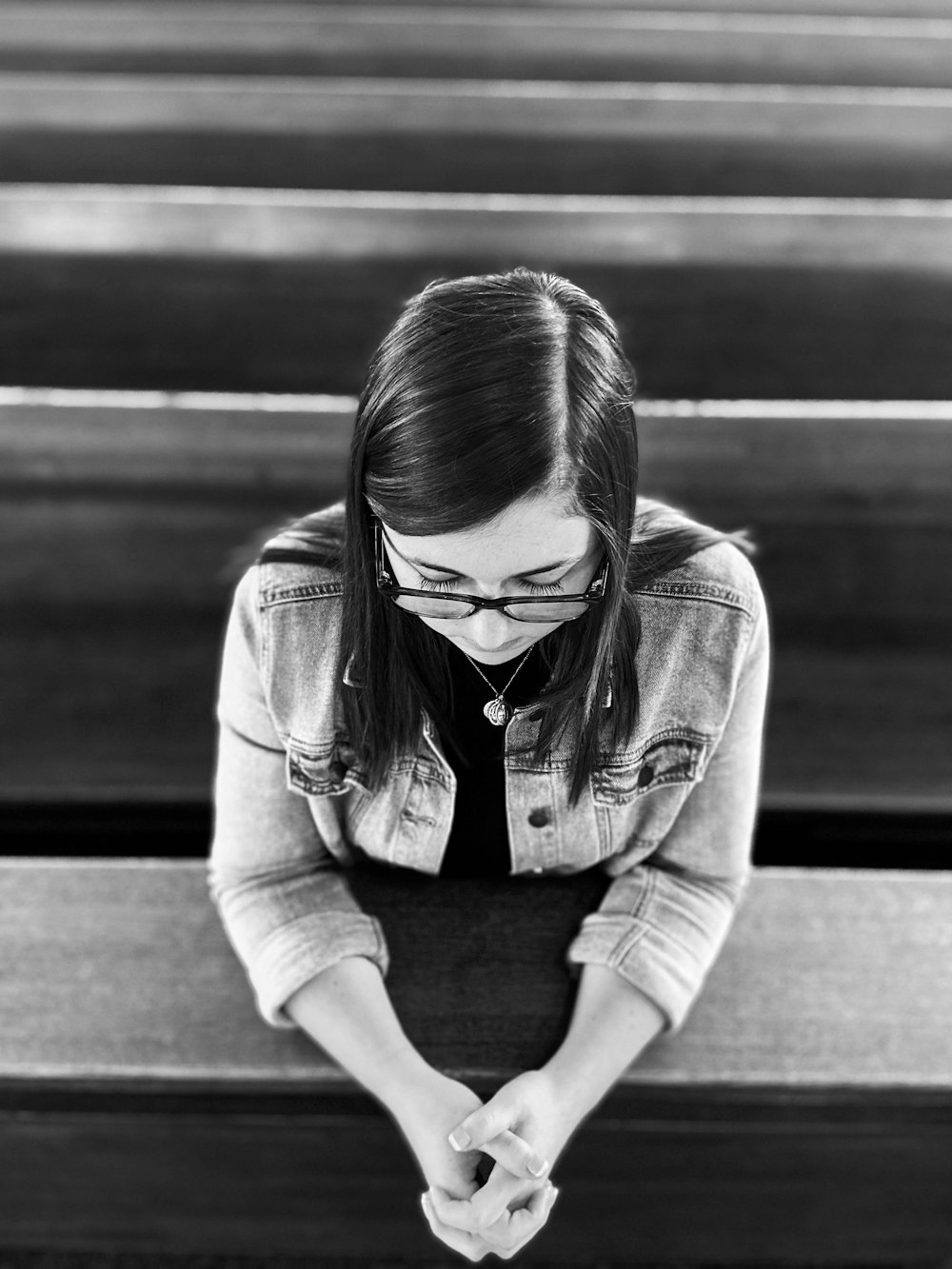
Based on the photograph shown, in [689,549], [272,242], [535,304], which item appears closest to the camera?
[535,304]

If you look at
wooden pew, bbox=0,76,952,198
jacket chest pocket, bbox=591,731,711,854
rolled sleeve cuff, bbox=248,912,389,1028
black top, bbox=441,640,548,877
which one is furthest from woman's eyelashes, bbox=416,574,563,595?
wooden pew, bbox=0,76,952,198

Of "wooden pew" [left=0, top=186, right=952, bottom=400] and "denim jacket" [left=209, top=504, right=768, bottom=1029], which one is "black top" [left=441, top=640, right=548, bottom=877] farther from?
"wooden pew" [left=0, top=186, right=952, bottom=400]

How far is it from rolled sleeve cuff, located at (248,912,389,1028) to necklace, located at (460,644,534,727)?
222 millimetres

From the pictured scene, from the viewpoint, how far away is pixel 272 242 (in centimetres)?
165

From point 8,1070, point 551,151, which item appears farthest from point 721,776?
point 551,151

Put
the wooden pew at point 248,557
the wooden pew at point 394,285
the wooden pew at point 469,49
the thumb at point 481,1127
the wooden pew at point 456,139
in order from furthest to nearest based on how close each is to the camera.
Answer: the wooden pew at point 469,49
the wooden pew at point 456,139
the wooden pew at point 394,285
the wooden pew at point 248,557
the thumb at point 481,1127

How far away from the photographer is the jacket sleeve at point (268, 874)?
0.87 m

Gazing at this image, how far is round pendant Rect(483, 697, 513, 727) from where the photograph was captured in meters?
0.82

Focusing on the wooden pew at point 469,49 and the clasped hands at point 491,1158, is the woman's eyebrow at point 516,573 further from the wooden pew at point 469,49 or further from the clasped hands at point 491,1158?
the wooden pew at point 469,49

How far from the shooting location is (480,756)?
87 centimetres

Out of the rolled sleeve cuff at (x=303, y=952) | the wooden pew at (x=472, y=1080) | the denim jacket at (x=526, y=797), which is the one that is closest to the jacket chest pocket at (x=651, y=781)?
the denim jacket at (x=526, y=797)

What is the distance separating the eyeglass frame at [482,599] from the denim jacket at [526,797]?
103 millimetres

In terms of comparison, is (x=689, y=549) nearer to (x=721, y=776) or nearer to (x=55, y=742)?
(x=721, y=776)

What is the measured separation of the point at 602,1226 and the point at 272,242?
137 cm
